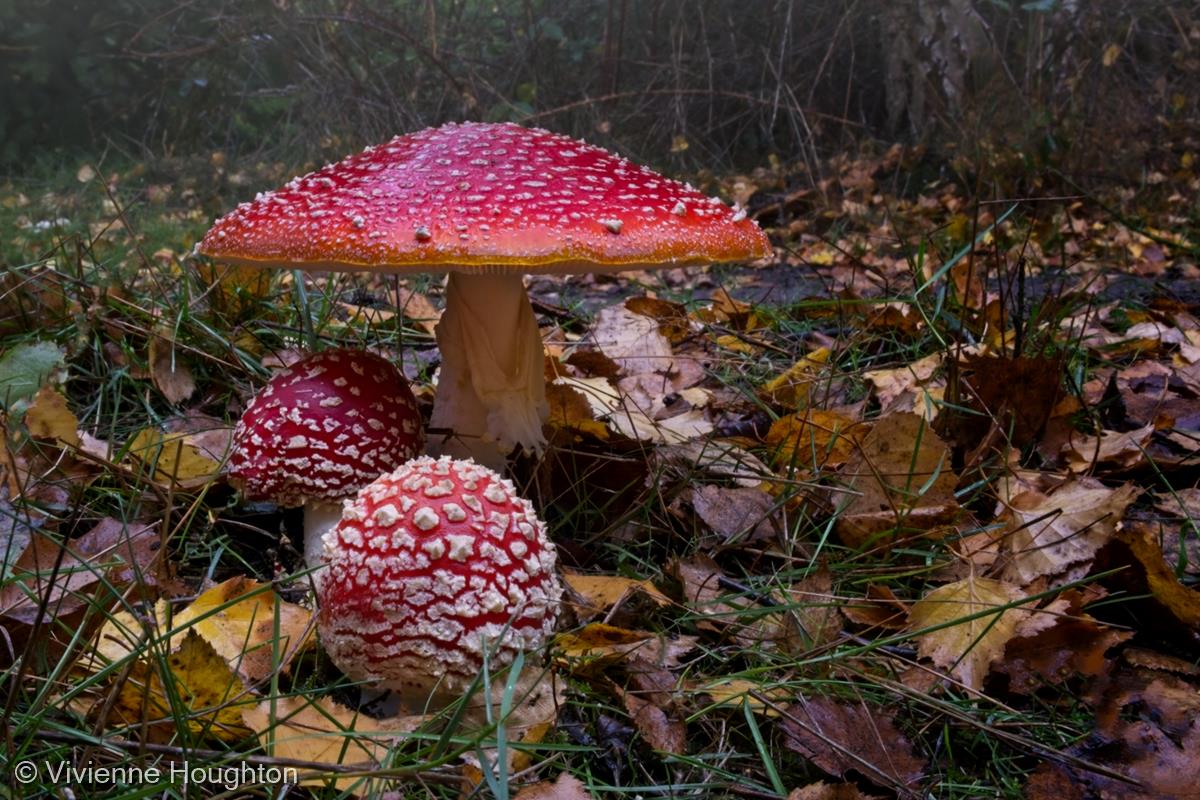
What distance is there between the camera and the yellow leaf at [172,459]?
252cm

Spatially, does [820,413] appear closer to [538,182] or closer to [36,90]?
[538,182]

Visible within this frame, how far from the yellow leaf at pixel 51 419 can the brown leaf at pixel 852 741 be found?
195 cm

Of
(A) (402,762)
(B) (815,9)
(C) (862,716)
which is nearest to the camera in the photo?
(A) (402,762)

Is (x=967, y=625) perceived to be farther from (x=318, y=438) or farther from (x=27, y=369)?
(x=27, y=369)

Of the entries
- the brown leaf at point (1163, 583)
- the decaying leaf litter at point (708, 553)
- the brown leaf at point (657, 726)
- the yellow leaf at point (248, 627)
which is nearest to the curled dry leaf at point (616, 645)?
the decaying leaf litter at point (708, 553)

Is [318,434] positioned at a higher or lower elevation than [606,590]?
higher

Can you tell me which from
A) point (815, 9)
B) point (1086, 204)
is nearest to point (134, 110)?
point (815, 9)

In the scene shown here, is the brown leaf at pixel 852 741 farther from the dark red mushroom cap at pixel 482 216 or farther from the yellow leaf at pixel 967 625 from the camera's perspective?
the dark red mushroom cap at pixel 482 216

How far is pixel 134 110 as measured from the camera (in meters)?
10.2

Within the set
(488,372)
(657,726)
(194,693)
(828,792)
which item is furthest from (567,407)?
(828,792)

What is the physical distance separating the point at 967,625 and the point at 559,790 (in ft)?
3.02

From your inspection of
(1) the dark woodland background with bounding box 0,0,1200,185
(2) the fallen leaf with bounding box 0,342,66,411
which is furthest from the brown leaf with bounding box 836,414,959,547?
(1) the dark woodland background with bounding box 0,0,1200,185

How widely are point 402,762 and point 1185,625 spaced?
5.22ft

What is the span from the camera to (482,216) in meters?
2.03
